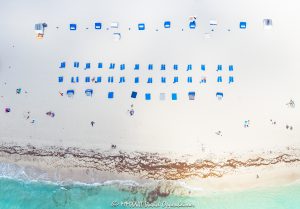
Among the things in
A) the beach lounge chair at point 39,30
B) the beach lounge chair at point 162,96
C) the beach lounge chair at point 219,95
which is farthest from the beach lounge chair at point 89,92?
the beach lounge chair at point 219,95

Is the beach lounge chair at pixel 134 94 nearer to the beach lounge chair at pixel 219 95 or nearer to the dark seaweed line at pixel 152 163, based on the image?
the dark seaweed line at pixel 152 163

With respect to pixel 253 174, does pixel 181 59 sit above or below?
above

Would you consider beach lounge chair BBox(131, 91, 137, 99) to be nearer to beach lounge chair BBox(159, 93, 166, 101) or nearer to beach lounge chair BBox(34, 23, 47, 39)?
beach lounge chair BBox(159, 93, 166, 101)

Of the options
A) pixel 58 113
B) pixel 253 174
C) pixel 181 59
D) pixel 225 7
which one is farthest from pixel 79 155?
pixel 225 7

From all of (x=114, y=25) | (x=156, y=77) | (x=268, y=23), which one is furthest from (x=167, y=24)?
(x=268, y=23)

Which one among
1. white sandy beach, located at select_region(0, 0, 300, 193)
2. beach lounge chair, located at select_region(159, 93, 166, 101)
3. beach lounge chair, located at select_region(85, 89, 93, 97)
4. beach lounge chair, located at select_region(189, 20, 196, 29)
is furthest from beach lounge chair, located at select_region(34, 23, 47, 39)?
beach lounge chair, located at select_region(189, 20, 196, 29)

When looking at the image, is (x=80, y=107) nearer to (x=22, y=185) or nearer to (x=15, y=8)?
(x=22, y=185)
